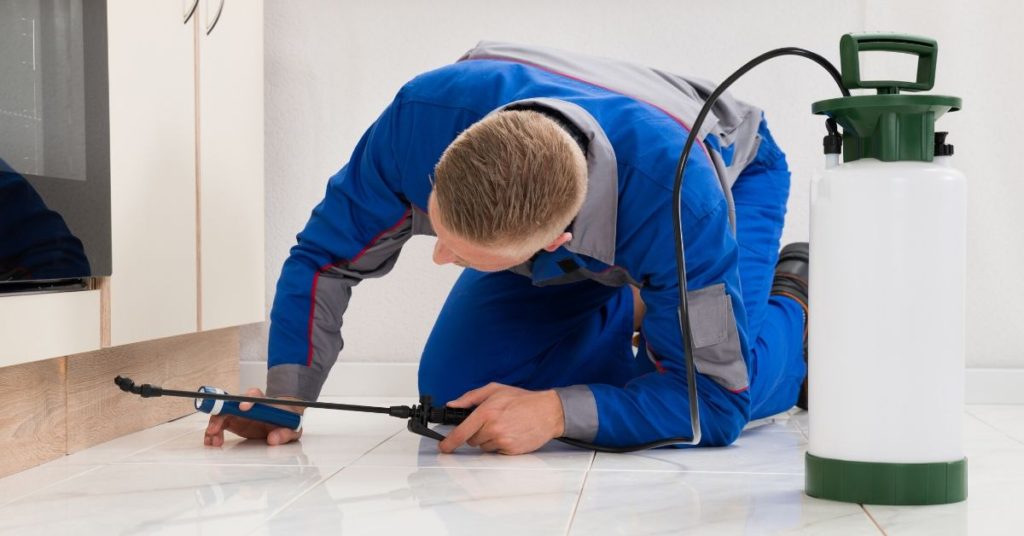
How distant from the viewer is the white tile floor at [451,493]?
987mm

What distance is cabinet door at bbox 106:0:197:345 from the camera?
151 cm

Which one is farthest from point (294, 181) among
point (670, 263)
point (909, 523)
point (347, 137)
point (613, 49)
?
point (909, 523)

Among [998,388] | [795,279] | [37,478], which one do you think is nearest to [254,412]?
[37,478]

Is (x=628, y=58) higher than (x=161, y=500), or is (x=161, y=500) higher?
(x=628, y=58)

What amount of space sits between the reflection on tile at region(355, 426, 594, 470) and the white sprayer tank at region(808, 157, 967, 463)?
16.2 inches

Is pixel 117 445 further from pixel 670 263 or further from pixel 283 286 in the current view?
pixel 670 263

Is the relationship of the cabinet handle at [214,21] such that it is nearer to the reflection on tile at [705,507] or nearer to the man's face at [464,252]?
the man's face at [464,252]

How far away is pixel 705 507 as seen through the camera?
107cm

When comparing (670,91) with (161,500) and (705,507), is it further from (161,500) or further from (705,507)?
(161,500)

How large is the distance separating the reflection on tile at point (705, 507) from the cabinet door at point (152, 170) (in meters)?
0.75

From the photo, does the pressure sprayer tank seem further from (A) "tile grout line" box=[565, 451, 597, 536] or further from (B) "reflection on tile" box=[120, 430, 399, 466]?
(B) "reflection on tile" box=[120, 430, 399, 466]

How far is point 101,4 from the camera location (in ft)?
4.75

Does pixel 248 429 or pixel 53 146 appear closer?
pixel 53 146

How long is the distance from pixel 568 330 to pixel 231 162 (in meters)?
0.73
